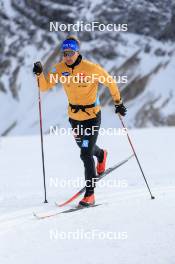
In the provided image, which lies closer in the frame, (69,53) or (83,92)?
(69,53)

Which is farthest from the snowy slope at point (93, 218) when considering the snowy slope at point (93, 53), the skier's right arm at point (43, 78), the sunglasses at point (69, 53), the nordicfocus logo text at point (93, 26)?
the nordicfocus logo text at point (93, 26)

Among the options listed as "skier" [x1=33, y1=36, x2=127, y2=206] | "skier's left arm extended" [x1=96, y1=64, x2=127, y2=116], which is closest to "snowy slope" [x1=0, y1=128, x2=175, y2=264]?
"skier" [x1=33, y1=36, x2=127, y2=206]

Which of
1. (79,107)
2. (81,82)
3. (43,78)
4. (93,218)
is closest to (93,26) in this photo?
(43,78)

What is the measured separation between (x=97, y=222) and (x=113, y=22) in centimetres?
7075

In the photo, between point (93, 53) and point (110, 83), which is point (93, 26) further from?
point (110, 83)

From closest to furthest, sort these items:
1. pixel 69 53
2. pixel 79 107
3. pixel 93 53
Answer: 1. pixel 69 53
2. pixel 79 107
3. pixel 93 53

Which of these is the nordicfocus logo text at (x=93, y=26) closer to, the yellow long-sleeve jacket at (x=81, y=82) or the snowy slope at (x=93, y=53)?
the snowy slope at (x=93, y=53)

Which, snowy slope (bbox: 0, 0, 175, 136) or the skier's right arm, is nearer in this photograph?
the skier's right arm

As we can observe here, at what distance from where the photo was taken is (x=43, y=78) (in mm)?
8062

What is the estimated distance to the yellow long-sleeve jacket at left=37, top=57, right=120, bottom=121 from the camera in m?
7.77

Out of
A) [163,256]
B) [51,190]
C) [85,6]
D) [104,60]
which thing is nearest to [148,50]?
[104,60]

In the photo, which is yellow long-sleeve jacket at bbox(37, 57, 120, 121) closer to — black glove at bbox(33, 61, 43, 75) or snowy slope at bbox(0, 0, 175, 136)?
black glove at bbox(33, 61, 43, 75)

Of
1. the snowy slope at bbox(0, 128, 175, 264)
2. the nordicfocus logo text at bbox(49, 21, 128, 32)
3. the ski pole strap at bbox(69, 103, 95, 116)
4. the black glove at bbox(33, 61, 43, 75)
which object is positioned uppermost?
the nordicfocus logo text at bbox(49, 21, 128, 32)

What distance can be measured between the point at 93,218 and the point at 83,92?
2.01 metres
